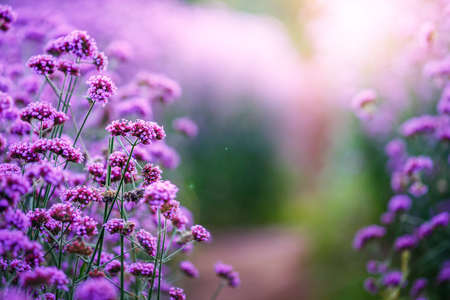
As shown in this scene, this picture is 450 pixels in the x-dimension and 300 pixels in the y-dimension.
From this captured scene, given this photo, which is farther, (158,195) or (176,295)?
(176,295)

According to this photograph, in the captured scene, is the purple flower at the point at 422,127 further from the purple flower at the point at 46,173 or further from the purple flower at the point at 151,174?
the purple flower at the point at 46,173

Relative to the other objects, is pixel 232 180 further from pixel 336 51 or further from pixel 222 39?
pixel 222 39

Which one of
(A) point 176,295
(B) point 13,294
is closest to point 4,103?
(B) point 13,294

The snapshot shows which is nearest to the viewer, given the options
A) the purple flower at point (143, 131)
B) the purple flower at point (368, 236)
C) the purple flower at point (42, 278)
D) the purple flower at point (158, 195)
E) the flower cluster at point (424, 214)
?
the purple flower at point (42, 278)

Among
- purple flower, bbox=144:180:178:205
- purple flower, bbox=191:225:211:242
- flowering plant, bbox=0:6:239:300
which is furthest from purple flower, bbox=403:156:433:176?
purple flower, bbox=144:180:178:205

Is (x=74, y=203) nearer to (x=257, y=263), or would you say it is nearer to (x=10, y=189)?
(x=10, y=189)

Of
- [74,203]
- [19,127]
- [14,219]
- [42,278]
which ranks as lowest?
[42,278]

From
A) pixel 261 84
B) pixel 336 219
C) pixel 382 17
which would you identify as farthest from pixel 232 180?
pixel 382 17

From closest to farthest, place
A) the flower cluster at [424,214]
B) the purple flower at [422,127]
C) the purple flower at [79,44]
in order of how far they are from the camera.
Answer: the purple flower at [79,44], the flower cluster at [424,214], the purple flower at [422,127]

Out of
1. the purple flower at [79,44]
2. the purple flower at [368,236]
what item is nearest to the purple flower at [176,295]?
the purple flower at [79,44]
